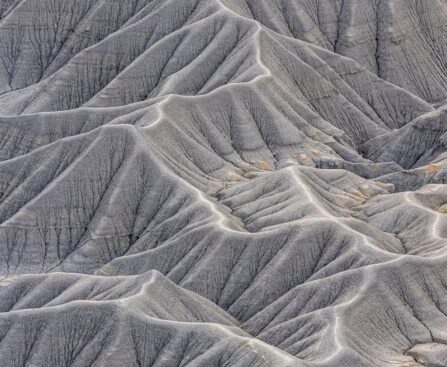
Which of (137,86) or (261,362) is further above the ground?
(261,362)

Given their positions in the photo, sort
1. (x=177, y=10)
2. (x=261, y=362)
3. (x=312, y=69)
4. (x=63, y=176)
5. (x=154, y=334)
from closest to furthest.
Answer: (x=261, y=362), (x=154, y=334), (x=63, y=176), (x=312, y=69), (x=177, y=10)

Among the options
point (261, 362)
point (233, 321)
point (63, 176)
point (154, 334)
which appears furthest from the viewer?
point (63, 176)

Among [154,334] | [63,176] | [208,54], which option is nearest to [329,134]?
[208,54]

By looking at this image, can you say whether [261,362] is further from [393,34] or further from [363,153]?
[393,34]

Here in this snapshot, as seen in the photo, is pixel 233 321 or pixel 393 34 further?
pixel 393 34

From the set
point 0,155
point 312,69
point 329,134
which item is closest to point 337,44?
point 312,69

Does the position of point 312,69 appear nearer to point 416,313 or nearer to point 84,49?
point 84,49
